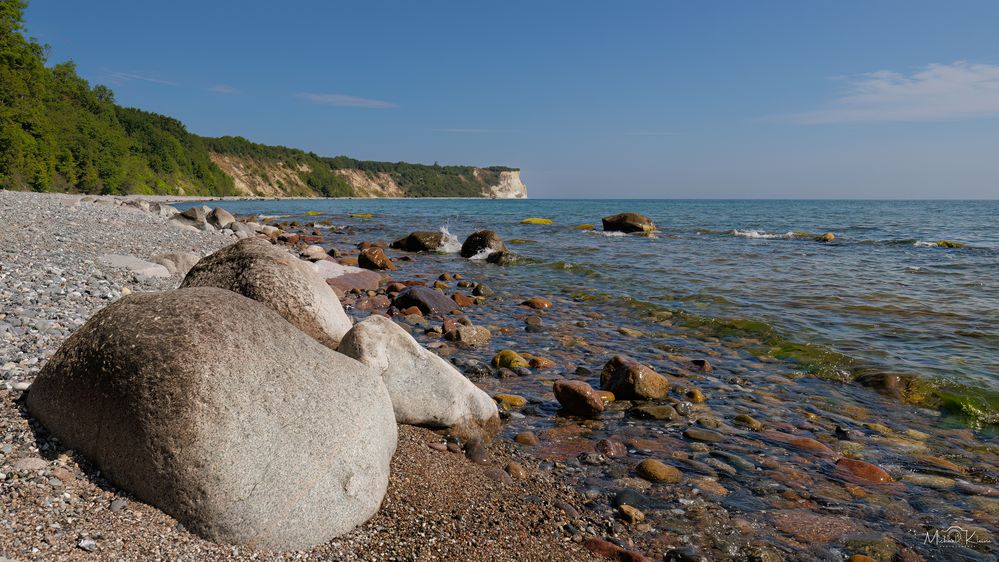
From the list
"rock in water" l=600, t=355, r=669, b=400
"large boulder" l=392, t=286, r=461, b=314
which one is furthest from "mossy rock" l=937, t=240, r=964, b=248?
"rock in water" l=600, t=355, r=669, b=400

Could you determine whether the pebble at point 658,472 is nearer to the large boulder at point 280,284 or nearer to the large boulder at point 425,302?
the large boulder at point 280,284

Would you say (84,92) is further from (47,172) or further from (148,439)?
(148,439)

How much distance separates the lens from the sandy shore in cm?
294

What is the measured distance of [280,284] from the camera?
18.8 feet

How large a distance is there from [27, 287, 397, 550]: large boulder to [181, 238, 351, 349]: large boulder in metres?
1.73

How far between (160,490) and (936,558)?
5.22 metres

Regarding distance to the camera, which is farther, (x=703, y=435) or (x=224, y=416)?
(x=703, y=435)

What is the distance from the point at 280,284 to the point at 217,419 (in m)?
2.69

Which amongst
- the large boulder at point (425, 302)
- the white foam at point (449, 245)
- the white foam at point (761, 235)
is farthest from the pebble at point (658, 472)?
the white foam at point (761, 235)

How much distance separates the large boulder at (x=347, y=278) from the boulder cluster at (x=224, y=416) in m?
9.63

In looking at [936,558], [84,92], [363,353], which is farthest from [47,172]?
[936,558]

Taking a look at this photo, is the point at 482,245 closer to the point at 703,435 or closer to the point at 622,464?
the point at 703,435

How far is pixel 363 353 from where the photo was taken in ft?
16.6

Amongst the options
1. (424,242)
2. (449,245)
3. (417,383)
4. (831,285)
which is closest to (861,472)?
(417,383)
